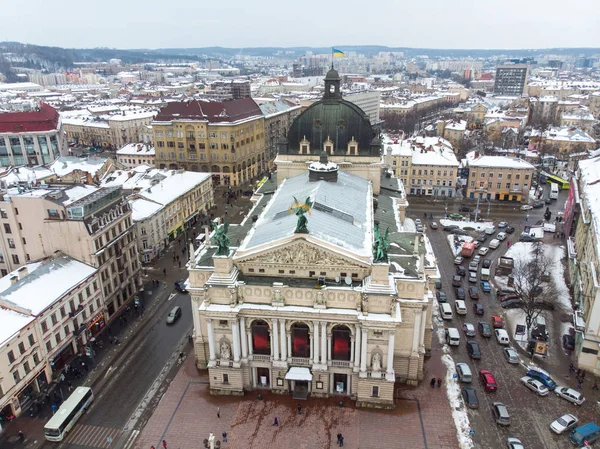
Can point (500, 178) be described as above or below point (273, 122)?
below

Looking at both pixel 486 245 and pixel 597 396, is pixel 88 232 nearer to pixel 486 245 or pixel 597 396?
pixel 597 396

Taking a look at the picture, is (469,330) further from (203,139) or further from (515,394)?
(203,139)

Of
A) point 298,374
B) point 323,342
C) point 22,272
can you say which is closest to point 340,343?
point 323,342

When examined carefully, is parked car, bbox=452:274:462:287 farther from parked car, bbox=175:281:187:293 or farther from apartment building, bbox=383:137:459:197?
apartment building, bbox=383:137:459:197

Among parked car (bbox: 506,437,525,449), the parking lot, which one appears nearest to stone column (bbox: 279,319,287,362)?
the parking lot

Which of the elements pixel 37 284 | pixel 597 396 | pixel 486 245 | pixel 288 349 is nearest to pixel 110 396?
pixel 37 284

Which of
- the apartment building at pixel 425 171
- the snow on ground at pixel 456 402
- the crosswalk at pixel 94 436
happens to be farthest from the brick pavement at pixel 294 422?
the apartment building at pixel 425 171

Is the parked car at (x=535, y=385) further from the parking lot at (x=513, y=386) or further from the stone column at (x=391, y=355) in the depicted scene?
the stone column at (x=391, y=355)
